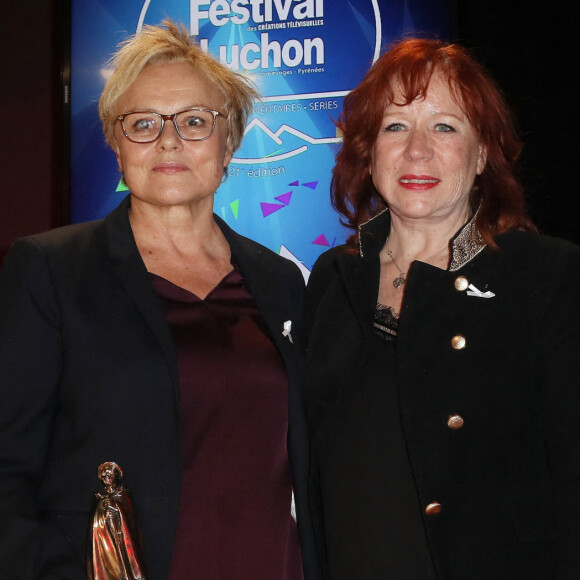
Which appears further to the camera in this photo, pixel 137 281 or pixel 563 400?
pixel 137 281

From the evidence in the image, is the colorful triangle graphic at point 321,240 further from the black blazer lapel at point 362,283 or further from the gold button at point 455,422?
the gold button at point 455,422

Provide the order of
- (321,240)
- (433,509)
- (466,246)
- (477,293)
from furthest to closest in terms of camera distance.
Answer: (321,240), (466,246), (477,293), (433,509)

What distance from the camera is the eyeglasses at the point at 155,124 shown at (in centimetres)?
213

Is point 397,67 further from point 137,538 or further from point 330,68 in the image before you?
point 137,538

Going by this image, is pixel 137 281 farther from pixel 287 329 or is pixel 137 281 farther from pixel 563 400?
pixel 563 400

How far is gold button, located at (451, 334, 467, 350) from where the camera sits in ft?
6.11

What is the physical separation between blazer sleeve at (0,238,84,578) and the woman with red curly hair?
2.18 ft

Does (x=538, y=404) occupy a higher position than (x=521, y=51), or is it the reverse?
(x=521, y=51)

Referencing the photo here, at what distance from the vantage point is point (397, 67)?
2133 mm

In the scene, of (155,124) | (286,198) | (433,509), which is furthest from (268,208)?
(433,509)

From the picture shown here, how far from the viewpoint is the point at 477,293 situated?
191 centimetres

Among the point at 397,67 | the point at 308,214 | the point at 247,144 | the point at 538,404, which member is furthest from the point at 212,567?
the point at 247,144

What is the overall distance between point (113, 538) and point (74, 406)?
0.31 m

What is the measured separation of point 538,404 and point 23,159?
2.47 meters
